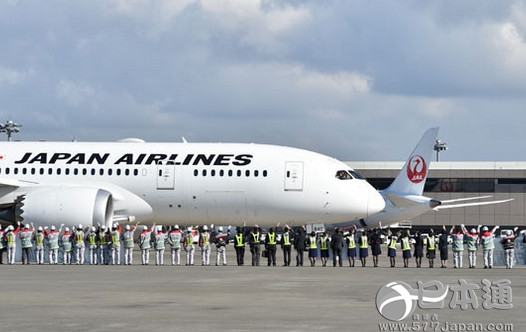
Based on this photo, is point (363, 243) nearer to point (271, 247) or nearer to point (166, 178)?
point (271, 247)

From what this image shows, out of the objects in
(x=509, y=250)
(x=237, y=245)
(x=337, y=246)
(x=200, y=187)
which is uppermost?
(x=200, y=187)

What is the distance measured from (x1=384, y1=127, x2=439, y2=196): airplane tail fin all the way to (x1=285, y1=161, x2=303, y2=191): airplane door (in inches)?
1092

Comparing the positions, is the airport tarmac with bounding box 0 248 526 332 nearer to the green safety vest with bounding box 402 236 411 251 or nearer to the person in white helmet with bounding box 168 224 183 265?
the green safety vest with bounding box 402 236 411 251

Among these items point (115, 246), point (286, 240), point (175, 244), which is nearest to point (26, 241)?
point (115, 246)

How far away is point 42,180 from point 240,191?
28.8 feet

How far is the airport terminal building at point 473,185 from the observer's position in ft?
336

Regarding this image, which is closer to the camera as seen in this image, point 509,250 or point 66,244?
point 509,250

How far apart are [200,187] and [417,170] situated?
99.1ft

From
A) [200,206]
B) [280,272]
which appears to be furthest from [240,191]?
[280,272]

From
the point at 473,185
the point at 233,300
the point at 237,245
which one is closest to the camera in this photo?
the point at 233,300

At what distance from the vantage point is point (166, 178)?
4588 cm

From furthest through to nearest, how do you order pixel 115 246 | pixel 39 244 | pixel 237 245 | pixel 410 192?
pixel 410 192
pixel 39 244
pixel 115 246
pixel 237 245

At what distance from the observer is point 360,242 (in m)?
39.7

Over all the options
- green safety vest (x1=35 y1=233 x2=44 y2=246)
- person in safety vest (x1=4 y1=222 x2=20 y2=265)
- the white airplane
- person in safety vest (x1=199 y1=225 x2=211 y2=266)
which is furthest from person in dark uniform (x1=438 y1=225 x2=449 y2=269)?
the white airplane
